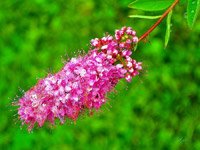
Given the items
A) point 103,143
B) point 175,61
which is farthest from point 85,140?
point 175,61

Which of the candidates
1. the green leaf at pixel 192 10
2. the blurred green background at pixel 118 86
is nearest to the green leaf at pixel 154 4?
the green leaf at pixel 192 10

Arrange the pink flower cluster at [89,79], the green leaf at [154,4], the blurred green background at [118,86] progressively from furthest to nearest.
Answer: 1. the blurred green background at [118,86]
2. the green leaf at [154,4]
3. the pink flower cluster at [89,79]

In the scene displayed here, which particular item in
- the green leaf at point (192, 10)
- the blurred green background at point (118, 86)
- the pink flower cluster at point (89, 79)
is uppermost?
the blurred green background at point (118, 86)

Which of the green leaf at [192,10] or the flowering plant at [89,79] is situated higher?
the green leaf at [192,10]

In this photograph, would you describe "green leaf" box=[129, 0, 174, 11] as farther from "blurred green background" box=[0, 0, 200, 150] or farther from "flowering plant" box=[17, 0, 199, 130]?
"blurred green background" box=[0, 0, 200, 150]

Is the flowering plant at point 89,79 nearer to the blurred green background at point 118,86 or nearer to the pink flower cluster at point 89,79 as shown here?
the pink flower cluster at point 89,79

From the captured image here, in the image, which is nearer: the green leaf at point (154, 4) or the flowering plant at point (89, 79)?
the flowering plant at point (89, 79)

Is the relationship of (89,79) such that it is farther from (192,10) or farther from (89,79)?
(192,10)

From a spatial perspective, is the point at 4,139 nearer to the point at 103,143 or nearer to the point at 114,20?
the point at 103,143
